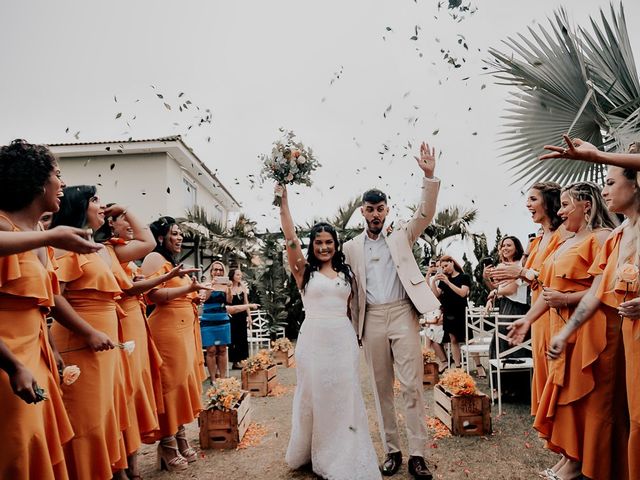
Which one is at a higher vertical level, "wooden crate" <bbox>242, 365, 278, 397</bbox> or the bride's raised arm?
the bride's raised arm

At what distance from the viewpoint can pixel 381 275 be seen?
452 cm

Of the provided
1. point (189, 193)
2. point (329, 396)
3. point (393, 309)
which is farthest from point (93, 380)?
point (189, 193)

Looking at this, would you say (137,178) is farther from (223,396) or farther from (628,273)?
(628,273)

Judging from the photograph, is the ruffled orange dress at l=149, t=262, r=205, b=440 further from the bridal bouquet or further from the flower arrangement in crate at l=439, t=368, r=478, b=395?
the flower arrangement in crate at l=439, t=368, r=478, b=395

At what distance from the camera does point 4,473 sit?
2268mm

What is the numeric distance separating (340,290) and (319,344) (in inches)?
20.7

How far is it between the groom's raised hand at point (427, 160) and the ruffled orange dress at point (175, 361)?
2678mm

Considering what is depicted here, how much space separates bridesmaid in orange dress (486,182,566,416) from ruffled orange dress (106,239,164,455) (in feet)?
10.1

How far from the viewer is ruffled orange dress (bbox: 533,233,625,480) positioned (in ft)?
10.8

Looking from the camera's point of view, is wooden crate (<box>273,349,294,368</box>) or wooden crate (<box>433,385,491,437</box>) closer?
wooden crate (<box>433,385,491,437</box>)

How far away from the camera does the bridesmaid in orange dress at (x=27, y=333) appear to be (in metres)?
2.28

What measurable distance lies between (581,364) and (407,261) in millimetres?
1654

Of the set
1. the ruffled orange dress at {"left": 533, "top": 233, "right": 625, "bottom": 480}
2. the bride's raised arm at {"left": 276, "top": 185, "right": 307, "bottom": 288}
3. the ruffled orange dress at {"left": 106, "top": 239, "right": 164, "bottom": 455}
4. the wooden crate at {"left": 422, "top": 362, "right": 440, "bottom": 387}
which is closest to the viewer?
the ruffled orange dress at {"left": 533, "top": 233, "right": 625, "bottom": 480}

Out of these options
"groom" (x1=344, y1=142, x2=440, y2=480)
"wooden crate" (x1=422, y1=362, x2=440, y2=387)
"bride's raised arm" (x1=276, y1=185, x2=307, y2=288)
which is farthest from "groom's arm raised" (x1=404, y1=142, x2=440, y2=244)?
"wooden crate" (x1=422, y1=362, x2=440, y2=387)
